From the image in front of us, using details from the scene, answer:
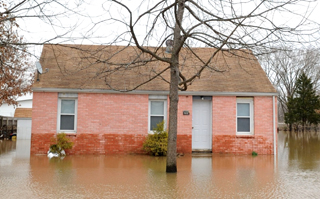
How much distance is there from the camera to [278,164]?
12.6m

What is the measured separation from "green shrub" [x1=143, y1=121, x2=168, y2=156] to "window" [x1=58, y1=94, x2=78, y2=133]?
3.26m

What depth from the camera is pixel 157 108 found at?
15.6 m

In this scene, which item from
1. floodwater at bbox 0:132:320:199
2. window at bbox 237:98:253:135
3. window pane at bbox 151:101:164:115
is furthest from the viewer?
window at bbox 237:98:253:135

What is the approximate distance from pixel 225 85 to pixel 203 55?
2438 millimetres

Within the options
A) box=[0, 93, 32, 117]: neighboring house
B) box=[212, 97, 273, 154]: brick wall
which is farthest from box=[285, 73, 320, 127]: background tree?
box=[212, 97, 273, 154]: brick wall

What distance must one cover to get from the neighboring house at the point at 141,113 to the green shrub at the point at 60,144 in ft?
1.30

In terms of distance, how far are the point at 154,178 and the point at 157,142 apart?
5.15 m

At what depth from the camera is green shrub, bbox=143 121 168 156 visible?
14.4 m

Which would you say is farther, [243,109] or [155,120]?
[243,109]

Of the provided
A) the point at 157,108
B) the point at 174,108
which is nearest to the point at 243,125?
the point at 157,108

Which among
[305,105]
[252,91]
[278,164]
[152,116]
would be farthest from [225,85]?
[305,105]

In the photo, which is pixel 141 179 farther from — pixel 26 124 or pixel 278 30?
pixel 26 124

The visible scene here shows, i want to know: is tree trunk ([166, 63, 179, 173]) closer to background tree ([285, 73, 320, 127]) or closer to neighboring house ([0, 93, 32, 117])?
neighboring house ([0, 93, 32, 117])

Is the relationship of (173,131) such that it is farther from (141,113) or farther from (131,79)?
(131,79)
